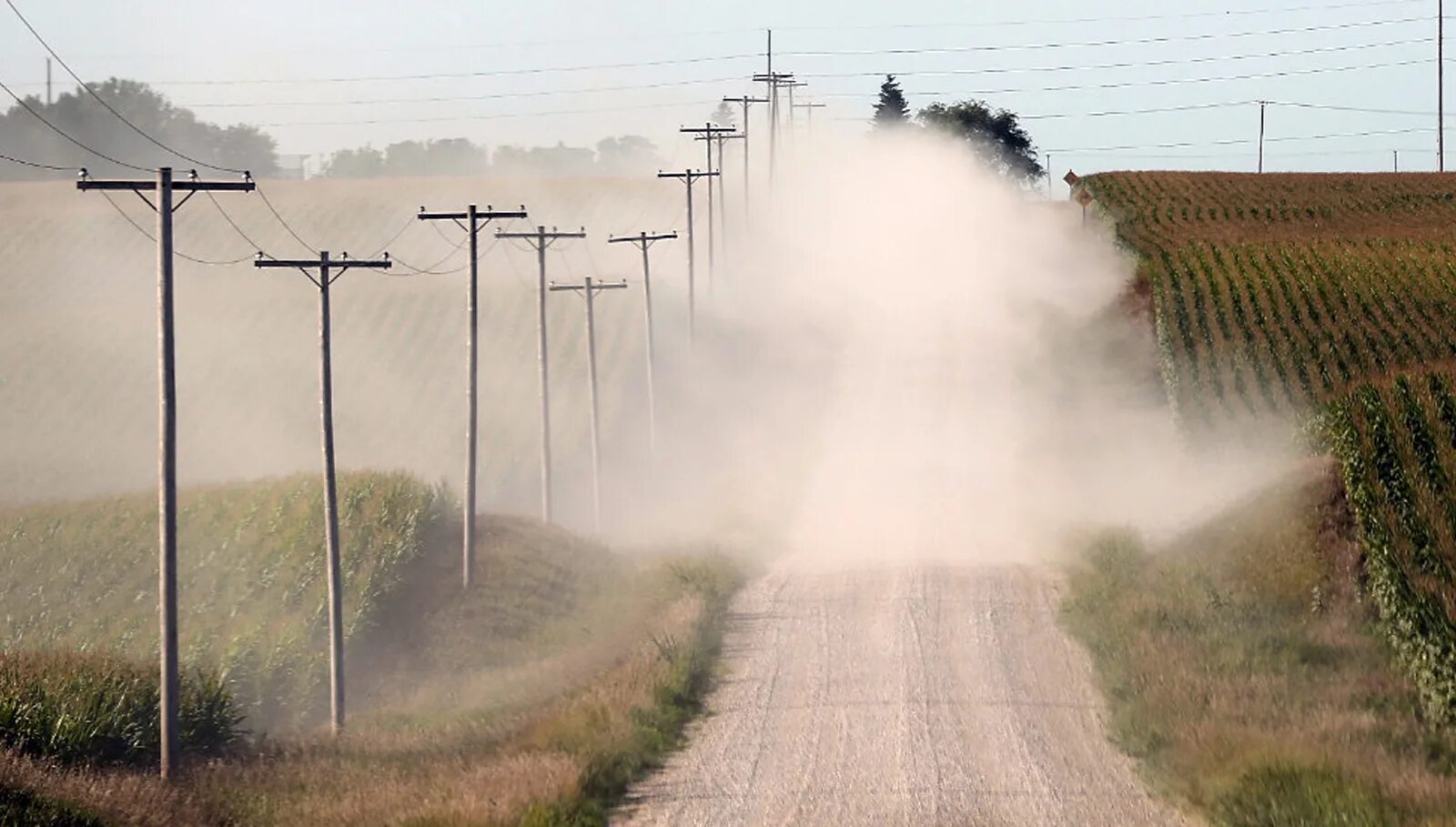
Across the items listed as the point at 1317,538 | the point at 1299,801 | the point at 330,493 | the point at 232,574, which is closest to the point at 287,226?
the point at 232,574

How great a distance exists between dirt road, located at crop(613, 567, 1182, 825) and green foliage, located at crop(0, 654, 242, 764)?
7.14m

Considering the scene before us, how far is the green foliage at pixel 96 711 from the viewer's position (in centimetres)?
2114

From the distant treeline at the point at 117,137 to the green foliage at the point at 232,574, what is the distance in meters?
113

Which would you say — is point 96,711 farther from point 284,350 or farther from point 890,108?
point 890,108

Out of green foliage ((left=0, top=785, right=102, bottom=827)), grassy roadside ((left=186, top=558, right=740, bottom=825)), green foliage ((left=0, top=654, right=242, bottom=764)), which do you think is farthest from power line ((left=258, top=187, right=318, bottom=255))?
green foliage ((left=0, top=785, right=102, bottom=827))

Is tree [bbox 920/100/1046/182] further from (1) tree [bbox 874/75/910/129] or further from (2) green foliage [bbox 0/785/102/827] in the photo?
(2) green foliage [bbox 0/785/102/827]

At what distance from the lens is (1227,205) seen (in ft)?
268

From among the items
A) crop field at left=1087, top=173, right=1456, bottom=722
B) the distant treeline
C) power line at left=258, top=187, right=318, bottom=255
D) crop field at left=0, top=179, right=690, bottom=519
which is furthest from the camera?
the distant treeline

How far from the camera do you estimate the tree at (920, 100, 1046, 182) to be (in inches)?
5615

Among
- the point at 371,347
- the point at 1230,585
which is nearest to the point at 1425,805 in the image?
the point at 1230,585

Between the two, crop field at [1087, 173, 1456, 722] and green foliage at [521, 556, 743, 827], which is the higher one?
crop field at [1087, 173, 1456, 722]

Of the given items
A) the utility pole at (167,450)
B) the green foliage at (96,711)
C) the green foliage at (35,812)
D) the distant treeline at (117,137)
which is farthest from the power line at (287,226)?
the green foliage at (35,812)

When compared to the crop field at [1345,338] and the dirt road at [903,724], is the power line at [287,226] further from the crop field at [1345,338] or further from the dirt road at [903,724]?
the dirt road at [903,724]

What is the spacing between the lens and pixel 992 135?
143000 millimetres
